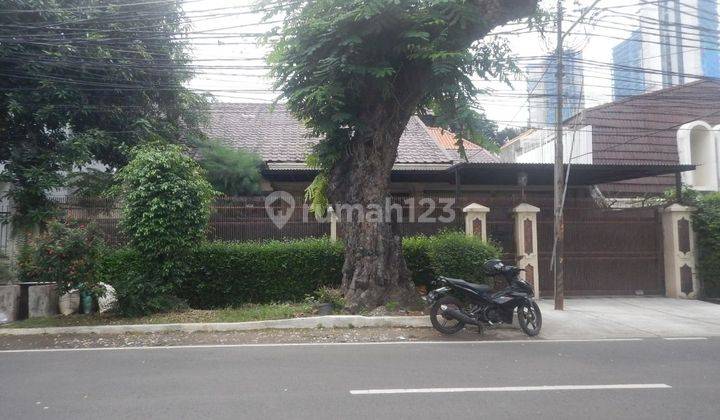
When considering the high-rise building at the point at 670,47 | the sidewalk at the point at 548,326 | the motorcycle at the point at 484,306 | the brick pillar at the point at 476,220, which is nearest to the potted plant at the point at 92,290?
the sidewalk at the point at 548,326

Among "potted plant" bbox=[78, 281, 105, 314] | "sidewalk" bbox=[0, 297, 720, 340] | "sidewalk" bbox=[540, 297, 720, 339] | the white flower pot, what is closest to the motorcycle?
"sidewalk" bbox=[0, 297, 720, 340]

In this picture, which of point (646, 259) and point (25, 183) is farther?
point (646, 259)

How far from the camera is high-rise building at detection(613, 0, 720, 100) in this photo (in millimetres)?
11750

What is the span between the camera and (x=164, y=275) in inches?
414

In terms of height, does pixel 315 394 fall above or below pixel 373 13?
below

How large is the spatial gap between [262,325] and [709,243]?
1104cm

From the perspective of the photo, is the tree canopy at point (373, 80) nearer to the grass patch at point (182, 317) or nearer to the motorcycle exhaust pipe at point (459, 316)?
the grass patch at point (182, 317)

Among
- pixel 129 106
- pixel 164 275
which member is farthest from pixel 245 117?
pixel 164 275

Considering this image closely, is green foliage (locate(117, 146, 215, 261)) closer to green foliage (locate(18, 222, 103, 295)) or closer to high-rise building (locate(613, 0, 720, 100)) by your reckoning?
green foliage (locate(18, 222, 103, 295))

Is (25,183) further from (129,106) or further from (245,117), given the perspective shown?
(245,117)

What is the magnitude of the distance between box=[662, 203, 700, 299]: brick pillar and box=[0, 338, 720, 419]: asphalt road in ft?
16.8

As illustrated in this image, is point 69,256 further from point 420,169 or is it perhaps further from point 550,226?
point 550,226

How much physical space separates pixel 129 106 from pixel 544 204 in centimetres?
1099

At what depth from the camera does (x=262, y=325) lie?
9.54 meters
